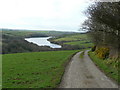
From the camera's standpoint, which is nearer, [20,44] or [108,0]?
[108,0]

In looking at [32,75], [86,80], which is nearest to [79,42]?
[32,75]

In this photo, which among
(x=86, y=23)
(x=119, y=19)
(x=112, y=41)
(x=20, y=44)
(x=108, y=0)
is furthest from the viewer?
(x=20, y=44)

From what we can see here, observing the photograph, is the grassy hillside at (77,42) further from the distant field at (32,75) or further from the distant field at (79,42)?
the distant field at (32,75)

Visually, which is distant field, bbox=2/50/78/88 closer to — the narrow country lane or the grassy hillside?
the narrow country lane

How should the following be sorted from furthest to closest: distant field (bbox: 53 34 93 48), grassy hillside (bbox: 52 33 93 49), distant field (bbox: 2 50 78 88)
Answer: distant field (bbox: 53 34 93 48) < grassy hillside (bbox: 52 33 93 49) < distant field (bbox: 2 50 78 88)

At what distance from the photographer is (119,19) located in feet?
52.0

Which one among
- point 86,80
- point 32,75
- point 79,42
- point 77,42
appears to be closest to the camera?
point 86,80

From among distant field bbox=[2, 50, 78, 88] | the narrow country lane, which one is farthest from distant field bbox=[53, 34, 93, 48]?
the narrow country lane

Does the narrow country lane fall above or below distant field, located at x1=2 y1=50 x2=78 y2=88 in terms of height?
above

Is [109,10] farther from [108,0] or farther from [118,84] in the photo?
[118,84]

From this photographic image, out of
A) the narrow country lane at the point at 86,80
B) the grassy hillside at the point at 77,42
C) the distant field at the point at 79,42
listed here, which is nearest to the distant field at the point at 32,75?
the narrow country lane at the point at 86,80

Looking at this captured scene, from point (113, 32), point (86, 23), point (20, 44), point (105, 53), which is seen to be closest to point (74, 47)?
point (20, 44)

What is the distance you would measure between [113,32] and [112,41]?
1.16 metres

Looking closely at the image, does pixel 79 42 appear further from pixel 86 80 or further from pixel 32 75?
pixel 86 80
